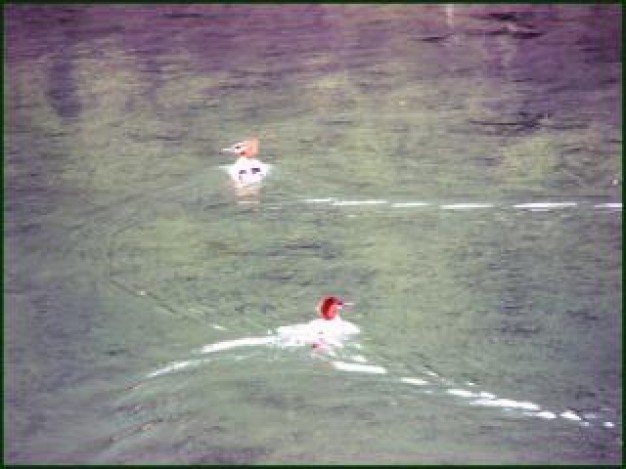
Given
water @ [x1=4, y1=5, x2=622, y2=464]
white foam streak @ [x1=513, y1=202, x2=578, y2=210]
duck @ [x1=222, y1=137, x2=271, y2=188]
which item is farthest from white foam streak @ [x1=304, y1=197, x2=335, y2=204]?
white foam streak @ [x1=513, y1=202, x2=578, y2=210]

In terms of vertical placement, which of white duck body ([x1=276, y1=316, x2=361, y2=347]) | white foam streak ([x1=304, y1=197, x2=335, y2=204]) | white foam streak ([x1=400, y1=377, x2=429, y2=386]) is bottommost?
white foam streak ([x1=400, y1=377, x2=429, y2=386])

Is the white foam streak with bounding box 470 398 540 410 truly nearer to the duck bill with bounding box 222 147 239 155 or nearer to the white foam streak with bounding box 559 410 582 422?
the white foam streak with bounding box 559 410 582 422

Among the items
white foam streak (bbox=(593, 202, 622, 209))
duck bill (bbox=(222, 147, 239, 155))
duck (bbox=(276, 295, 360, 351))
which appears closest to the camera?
duck (bbox=(276, 295, 360, 351))

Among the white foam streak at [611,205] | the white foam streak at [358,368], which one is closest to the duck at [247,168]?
the white foam streak at [611,205]

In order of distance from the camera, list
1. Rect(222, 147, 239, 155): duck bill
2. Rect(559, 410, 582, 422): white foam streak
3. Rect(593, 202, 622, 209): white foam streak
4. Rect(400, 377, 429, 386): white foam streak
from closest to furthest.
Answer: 1. Rect(559, 410, 582, 422): white foam streak
2. Rect(400, 377, 429, 386): white foam streak
3. Rect(593, 202, 622, 209): white foam streak
4. Rect(222, 147, 239, 155): duck bill

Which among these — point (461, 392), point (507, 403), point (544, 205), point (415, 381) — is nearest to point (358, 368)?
point (415, 381)

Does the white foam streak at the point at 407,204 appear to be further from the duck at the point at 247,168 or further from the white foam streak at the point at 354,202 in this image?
the duck at the point at 247,168

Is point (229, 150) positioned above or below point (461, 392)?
above

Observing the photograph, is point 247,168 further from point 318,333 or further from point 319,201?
point 318,333
